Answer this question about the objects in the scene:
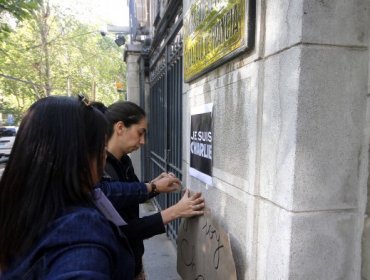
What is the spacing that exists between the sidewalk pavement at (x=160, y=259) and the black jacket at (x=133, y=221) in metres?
1.86

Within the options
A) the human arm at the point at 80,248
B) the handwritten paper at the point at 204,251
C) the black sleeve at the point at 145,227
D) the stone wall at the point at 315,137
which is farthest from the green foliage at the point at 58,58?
the human arm at the point at 80,248

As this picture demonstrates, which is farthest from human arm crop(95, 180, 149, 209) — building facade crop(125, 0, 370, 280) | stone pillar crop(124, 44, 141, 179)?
stone pillar crop(124, 44, 141, 179)

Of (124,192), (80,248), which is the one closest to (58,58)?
(124,192)

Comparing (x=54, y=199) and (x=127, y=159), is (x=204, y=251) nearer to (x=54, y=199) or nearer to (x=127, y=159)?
(x=127, y=159)

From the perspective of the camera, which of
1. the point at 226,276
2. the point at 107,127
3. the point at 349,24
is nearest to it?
the point at 107,127

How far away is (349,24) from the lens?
52.4 inches

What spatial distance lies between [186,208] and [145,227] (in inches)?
13.1

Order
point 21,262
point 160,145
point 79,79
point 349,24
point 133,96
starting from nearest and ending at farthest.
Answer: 1. point 21,262
2. point 349,24
3. point 160,145
4. point 133,96
5. point 79,79

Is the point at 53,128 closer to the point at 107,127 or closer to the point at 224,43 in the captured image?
the point at 107,127

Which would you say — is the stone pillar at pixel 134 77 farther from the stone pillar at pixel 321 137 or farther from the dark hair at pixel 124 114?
the stone pillar at pixel 321 137

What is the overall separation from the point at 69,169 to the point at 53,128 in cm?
14

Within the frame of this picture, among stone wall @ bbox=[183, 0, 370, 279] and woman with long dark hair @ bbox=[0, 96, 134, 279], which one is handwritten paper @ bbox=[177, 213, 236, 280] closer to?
stone wall @ bbox=[183, 0, 370, 279]

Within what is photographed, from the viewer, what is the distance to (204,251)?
7.02 ft

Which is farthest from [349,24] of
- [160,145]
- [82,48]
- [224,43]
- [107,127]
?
[82,48]
